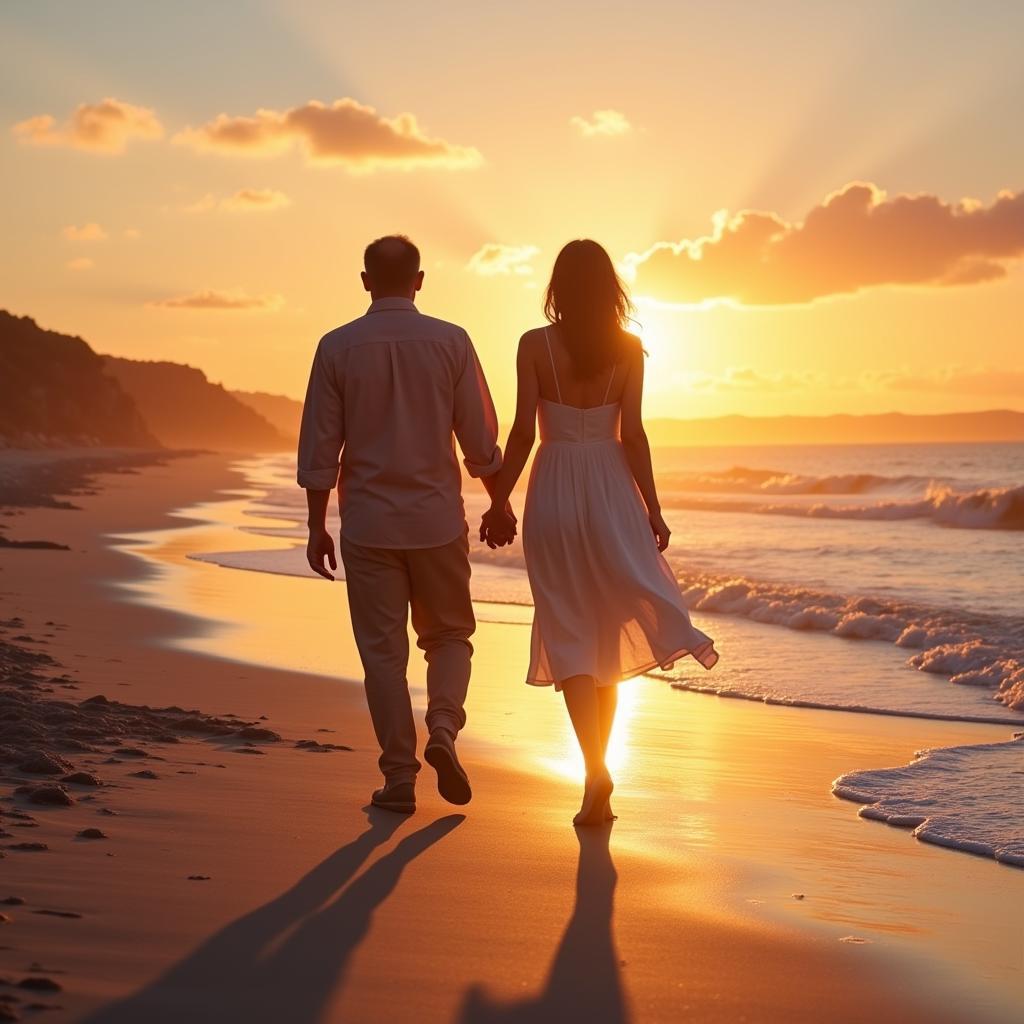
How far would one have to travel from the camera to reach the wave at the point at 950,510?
30422 millimetres

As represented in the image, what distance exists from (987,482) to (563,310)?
55.1 m

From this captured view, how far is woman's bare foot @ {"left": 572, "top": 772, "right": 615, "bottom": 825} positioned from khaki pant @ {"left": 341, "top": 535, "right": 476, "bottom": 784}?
50 cm

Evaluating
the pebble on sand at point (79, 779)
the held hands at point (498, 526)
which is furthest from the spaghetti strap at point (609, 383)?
the pebble on sand at point (79, 779)

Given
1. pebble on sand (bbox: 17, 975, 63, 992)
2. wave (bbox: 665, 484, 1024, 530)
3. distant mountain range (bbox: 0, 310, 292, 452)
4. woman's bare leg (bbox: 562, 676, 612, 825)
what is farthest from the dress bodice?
distant mountain range (bbox: 0, 310, 292, 452)

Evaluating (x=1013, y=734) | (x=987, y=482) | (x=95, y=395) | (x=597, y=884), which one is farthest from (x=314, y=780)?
(x=95, y=395)

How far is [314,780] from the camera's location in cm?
490

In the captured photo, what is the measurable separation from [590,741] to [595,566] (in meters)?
0.62

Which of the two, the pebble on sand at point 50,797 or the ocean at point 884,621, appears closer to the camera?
the pebble on sand at point 50,797

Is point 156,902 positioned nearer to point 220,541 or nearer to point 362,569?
point 362,569

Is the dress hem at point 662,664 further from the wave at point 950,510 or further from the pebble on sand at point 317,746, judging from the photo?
the wave at point 950,510

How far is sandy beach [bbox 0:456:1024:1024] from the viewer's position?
279 centimetres

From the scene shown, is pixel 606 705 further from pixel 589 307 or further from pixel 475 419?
pixel 589 307

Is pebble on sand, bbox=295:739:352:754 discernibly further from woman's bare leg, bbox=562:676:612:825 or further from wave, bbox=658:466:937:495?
wave, bbox=658:466:937:495

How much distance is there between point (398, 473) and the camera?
4.51 metres
